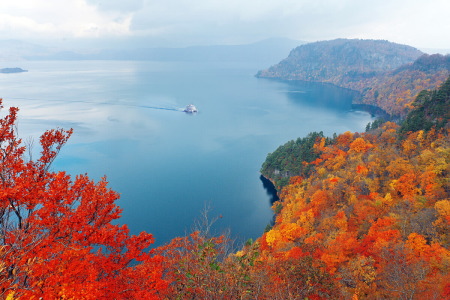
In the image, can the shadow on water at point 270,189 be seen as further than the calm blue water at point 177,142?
Yes

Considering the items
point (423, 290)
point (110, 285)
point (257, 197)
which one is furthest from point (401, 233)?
point (257, 197)

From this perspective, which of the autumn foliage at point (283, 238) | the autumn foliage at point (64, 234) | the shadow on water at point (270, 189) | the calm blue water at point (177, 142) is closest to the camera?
the autumn foliage at point (283, 238)

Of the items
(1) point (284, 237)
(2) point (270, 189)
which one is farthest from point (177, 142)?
(1) point (284, 237)

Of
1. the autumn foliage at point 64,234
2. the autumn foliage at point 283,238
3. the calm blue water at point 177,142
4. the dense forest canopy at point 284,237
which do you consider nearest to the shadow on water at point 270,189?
the calm blue water at point 177,142

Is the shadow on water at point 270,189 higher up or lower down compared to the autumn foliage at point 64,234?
lower down

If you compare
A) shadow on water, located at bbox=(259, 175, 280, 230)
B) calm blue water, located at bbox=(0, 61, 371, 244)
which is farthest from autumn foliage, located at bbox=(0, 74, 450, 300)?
calm blue water, located at bbox=(0, 61, 371, 244)

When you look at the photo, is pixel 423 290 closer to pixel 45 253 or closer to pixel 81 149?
pixel 45 253

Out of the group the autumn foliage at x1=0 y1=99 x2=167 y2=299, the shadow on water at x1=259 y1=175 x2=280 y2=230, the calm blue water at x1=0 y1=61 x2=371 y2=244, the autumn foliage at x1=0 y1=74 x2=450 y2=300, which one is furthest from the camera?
the shadow on water at x1=259 y1=175 x2=280 y2=230

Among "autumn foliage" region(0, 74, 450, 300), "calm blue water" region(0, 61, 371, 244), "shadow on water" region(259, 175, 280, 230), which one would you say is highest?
"autumn foliage" region(0, 74, 450, 300)

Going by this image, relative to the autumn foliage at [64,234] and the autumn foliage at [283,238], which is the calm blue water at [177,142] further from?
the autumn foliage at [64,234]

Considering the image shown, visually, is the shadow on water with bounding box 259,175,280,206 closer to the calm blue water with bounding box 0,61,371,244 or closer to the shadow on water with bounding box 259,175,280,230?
the shadow on water with bounding box 259,175,280,230
